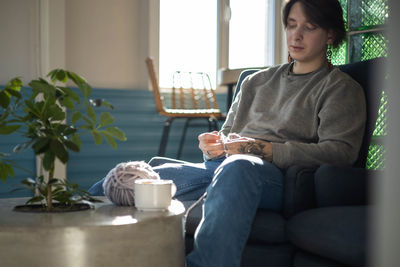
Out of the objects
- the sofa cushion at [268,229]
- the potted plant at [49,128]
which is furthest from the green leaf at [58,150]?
the sofa cushion at [268,229]

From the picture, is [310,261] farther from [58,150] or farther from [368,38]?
[368,38]

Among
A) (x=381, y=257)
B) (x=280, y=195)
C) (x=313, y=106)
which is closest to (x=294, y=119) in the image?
(x=313, y=106)

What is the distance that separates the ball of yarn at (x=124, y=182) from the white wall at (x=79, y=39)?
2.49 m

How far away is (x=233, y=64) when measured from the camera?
4516 millimetres

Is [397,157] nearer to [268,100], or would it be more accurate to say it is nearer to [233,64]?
[268,100]

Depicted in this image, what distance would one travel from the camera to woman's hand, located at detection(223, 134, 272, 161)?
160 cm

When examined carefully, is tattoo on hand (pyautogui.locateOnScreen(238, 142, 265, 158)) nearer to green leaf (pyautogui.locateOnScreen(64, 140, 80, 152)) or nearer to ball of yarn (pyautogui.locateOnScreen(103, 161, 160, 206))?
ball of yarn (pyautogui.locateOnScreen(103, 161, 160, 206))

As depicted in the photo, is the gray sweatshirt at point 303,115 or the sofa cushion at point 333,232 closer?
the sofa cushion at point 333,232

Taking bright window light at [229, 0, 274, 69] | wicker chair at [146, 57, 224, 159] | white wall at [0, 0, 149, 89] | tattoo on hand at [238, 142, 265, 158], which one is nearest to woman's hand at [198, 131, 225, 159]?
tattoo on hand at [238, 142, 265, 158]

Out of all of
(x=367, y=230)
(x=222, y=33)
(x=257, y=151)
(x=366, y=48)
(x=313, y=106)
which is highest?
(x=222, y=33)

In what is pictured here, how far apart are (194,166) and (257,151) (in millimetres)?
241

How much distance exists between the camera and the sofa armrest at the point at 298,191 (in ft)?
4.66

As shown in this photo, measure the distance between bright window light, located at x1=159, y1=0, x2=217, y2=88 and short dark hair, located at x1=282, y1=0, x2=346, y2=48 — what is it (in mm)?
2485

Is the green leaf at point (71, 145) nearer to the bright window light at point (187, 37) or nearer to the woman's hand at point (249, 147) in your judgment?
the woman's hand at point (249, 147)
